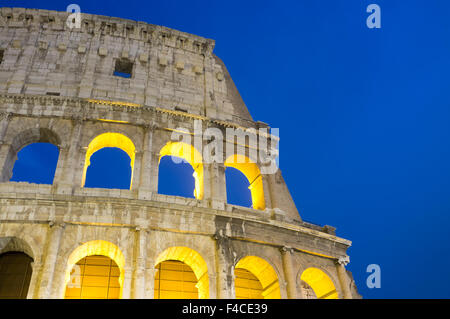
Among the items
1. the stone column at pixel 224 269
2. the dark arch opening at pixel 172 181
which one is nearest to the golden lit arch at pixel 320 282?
the stone column at pixel 224 269

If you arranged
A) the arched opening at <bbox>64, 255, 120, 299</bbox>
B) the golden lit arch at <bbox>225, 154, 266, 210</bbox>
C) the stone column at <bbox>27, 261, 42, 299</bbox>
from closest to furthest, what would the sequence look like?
the stone column at <bbox>27, 261, 42, 299</bbox>
the arched opening at <bbox>64, 255, 120, 299</bbox>
the golden lit arch at <bbox>225, 154, 266, 210</bbox>

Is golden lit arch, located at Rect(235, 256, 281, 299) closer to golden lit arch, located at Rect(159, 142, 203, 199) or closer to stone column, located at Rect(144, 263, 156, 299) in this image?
golden lit arch, located at Rect(159, 142, 203, 199)

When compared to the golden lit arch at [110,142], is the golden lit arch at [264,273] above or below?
below

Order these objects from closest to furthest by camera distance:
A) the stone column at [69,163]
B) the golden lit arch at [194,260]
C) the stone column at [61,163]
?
the golden lit arch at [194,260]
the stone column at [69,163]
the stone column at [61,163]

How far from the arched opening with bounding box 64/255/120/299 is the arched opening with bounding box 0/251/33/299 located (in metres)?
1.40

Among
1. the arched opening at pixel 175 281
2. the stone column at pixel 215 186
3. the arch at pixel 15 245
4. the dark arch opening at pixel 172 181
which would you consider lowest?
the arched opening at pixel 175 281

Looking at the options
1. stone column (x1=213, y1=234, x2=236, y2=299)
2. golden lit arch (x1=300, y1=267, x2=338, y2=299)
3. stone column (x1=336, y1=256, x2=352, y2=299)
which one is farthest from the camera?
golden lit arch (x1=300, y1=267, x2=338, y2=299)

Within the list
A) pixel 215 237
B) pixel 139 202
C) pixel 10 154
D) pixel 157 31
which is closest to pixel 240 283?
pixel 215 237

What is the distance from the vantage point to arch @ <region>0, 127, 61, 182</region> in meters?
14.9

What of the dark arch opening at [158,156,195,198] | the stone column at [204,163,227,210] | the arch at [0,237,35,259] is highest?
the dark arch opening at [158,156,195,198]

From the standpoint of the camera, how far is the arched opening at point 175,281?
47.0 feet

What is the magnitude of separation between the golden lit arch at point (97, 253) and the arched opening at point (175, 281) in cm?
175

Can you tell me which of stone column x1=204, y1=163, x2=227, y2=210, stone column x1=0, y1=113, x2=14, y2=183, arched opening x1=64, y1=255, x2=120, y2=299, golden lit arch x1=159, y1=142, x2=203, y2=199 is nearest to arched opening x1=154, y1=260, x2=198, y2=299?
arched opening x1=64, y1=255, x2=120, y2=299

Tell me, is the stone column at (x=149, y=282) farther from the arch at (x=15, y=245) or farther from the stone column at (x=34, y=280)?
the arch at (x=15, y=245)
